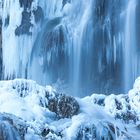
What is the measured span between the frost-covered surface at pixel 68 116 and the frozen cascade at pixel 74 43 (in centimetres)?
673

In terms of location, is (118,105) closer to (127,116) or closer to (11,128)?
(127,116)

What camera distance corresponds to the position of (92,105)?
16.9 metres

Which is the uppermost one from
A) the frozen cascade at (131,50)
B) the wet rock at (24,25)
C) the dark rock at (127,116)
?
the wet rock at (24,25)

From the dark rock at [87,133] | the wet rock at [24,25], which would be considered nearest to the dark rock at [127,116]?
the dark rock at [87,133]

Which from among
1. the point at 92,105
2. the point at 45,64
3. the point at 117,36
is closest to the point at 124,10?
the point at 117,36

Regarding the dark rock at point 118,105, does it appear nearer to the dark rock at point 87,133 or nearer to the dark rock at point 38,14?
the dark rock at point 87,133

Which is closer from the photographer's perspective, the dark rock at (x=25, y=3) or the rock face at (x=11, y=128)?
the rock face at (x=11, y=128)

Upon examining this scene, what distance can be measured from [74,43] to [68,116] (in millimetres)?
11408

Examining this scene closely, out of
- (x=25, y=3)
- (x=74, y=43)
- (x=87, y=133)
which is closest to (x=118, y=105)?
(x=87, y=133)

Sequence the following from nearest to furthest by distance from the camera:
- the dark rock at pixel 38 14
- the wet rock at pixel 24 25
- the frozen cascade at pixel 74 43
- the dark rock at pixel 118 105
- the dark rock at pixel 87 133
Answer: the dark rock at pixel 87 133 → the dark rock at pixel 118 105 → the frozen cascade at pixel 74 43 → the dark rock at pixel 38 14 → the wet rock at pixel 24 25

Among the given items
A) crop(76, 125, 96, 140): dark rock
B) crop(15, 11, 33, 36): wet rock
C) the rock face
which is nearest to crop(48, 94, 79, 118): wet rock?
crop(76, 125, 96, 140): dark rock

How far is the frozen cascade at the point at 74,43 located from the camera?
24.8 meters

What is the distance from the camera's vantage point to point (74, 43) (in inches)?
1058

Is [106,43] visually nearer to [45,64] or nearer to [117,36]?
[117,36]
